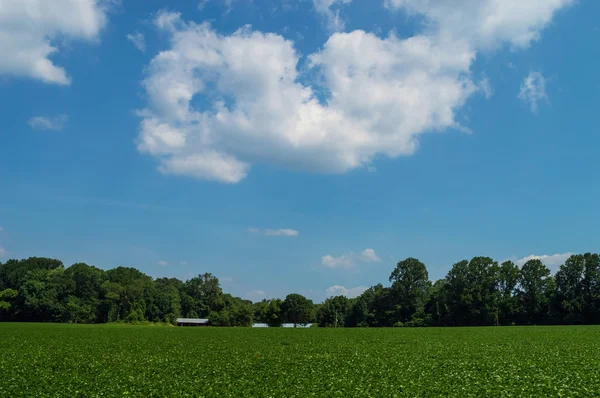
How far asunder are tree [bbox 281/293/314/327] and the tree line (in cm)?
34

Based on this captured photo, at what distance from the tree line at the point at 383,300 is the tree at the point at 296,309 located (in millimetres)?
340

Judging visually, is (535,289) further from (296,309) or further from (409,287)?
(296,309)

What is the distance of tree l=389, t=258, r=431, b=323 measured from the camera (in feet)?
374

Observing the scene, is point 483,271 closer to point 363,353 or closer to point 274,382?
point 363,353

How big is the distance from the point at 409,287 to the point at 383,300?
828cm

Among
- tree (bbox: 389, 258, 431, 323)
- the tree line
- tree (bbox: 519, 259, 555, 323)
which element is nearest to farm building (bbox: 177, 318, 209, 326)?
the tree line

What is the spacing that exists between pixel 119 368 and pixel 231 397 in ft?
33.3

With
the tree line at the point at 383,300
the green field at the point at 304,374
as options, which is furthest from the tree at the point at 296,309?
the green field at the point at 304,374

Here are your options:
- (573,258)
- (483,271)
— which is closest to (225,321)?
(483,271)

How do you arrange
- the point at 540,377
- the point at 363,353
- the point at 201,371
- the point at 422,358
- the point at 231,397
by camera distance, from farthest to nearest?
1. the point at 363,353
2. the point at 422,358
3. the point at 201,371
4. the point at 540,377
5. the point at 231,397

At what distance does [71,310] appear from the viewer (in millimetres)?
116875

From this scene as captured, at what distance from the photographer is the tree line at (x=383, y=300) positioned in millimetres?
102438

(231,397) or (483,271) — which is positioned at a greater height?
(483,271)

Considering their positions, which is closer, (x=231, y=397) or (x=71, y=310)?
(x=231, y=397)
